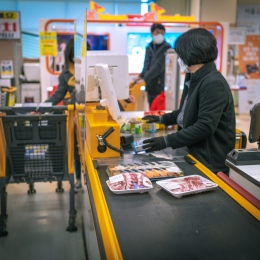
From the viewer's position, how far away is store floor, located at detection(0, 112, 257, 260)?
2559 mm

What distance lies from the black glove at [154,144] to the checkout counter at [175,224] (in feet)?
1.36

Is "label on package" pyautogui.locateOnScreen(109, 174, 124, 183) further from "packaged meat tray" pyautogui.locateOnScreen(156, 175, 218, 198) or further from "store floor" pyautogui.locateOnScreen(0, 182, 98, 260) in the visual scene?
"store floor" pyautogui.locateOnScreen(0, 182, 98, 260)

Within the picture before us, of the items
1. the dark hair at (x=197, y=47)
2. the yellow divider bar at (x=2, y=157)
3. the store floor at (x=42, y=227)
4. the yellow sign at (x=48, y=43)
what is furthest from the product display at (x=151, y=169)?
the yellow sign at (x=48, y=43)

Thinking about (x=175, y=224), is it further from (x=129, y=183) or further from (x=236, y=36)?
(x=236, y=36)

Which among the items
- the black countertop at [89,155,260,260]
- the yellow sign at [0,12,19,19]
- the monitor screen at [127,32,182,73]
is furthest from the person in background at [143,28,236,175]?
the monitor screen at [127,32,182,73]

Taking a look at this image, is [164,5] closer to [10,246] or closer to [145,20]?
[145,20]

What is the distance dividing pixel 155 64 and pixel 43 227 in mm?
2995

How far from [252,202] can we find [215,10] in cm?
679

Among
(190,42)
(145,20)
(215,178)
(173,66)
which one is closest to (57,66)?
(145,20)

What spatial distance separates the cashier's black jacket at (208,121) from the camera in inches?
77.2

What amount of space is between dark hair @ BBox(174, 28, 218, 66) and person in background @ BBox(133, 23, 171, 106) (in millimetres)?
3068

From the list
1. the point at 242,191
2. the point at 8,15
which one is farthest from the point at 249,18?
the point at 242,191

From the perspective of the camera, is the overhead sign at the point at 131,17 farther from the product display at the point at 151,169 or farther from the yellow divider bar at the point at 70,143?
the product display at the point at 151,169

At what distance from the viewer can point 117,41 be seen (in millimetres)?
6137
